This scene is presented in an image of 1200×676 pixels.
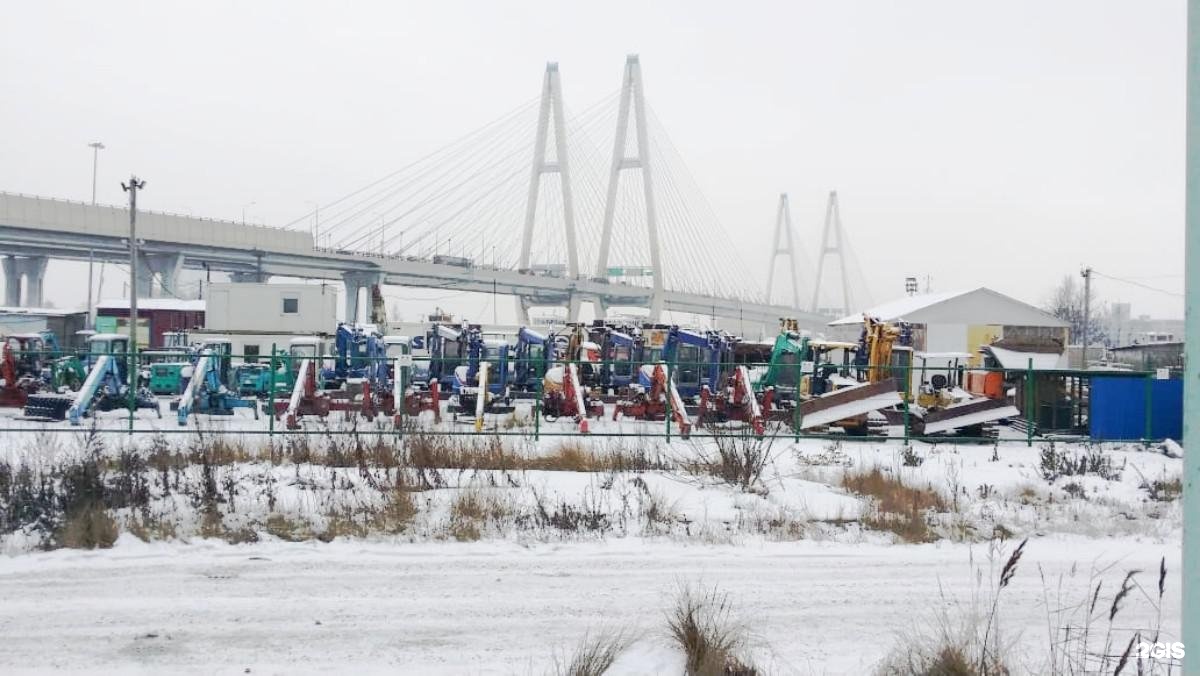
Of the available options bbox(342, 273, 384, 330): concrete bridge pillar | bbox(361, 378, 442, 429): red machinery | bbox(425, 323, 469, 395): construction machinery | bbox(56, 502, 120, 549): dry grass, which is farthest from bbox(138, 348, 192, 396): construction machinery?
bbox(342, 273, 384, 330): concrete bridge pillar

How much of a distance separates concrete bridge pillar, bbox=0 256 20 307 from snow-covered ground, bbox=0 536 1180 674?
58250mm

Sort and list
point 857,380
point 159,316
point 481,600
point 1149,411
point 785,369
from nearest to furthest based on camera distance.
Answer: point 481,600
point 1149,411
point 857,380
point 785,369
point 159,316

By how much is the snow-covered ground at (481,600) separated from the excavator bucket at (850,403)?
8946mm

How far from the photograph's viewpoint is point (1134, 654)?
600 centimetres

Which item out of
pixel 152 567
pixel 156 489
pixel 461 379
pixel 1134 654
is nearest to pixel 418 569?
pixel 152 567

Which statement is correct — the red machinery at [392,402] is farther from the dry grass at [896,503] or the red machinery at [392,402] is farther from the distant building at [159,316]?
the distant building at [159,316]

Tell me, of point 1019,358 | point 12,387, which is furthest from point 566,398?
point 12,387

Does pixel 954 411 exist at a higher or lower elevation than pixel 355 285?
lower

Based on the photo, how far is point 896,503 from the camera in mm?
11539

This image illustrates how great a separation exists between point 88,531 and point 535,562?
4.43 m

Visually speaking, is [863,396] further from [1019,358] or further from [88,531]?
[88,531]

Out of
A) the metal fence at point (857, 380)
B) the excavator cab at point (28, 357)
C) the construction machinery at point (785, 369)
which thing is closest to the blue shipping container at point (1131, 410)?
the metal fence at point (857, 380)

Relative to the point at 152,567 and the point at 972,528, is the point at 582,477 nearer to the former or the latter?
the point at 972,528

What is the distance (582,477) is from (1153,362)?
41.9 m
